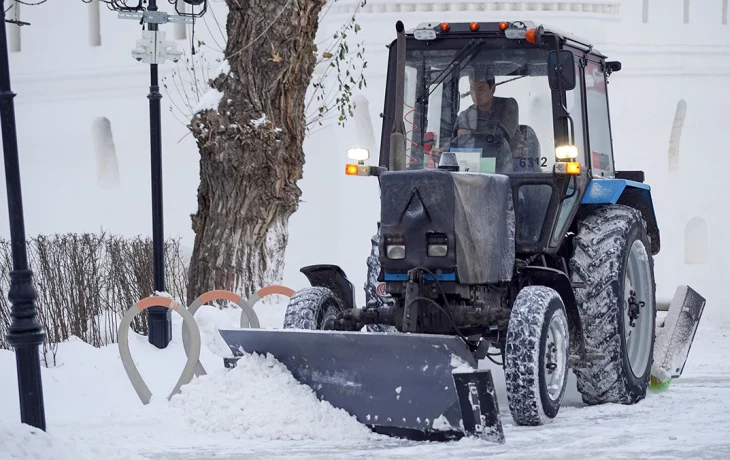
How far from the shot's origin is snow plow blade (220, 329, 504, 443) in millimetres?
6176

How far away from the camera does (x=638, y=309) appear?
27.2ft

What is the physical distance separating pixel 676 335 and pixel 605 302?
162 centimetres

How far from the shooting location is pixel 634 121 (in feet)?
64.6

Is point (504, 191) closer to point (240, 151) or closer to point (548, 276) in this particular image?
point (548, 276)

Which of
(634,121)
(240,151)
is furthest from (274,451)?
(634,121)

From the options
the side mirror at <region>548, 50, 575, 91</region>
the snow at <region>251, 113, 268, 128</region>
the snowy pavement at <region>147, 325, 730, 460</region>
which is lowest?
the snowy pavement at <region>147, 325, 730, 460</region>

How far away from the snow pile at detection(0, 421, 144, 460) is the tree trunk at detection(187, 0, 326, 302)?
6.34 meters

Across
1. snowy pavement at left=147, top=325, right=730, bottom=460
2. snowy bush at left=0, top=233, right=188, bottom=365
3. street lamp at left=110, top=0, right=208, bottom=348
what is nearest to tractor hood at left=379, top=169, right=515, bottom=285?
snowy pavement at left=147, top=325, right=730, bottom=460

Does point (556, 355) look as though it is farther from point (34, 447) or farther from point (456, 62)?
point (34, 447)

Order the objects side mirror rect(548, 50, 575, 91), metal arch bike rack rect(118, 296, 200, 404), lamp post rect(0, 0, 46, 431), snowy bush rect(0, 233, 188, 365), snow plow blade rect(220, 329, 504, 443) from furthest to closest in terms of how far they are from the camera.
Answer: snowy bush rect(0, 233, 188, 365)
metal arch bike rack rect(118, 296, 200, 404)
side mirror rect(548, 50, 575, 91)
lamp post rect(0, 0, 46, 431)
snow plow blade rect(220, 329, 504, 443)

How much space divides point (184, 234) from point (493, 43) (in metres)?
12.4

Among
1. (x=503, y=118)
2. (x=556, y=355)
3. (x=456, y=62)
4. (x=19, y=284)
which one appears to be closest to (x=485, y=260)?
(x=556, y=355)

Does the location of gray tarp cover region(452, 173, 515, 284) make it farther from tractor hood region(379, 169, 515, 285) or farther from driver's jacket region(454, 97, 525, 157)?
driver's jacket region(454, 97, 525, 157)

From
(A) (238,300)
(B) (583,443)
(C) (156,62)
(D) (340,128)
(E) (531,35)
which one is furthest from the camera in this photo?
(D) (340,128)
